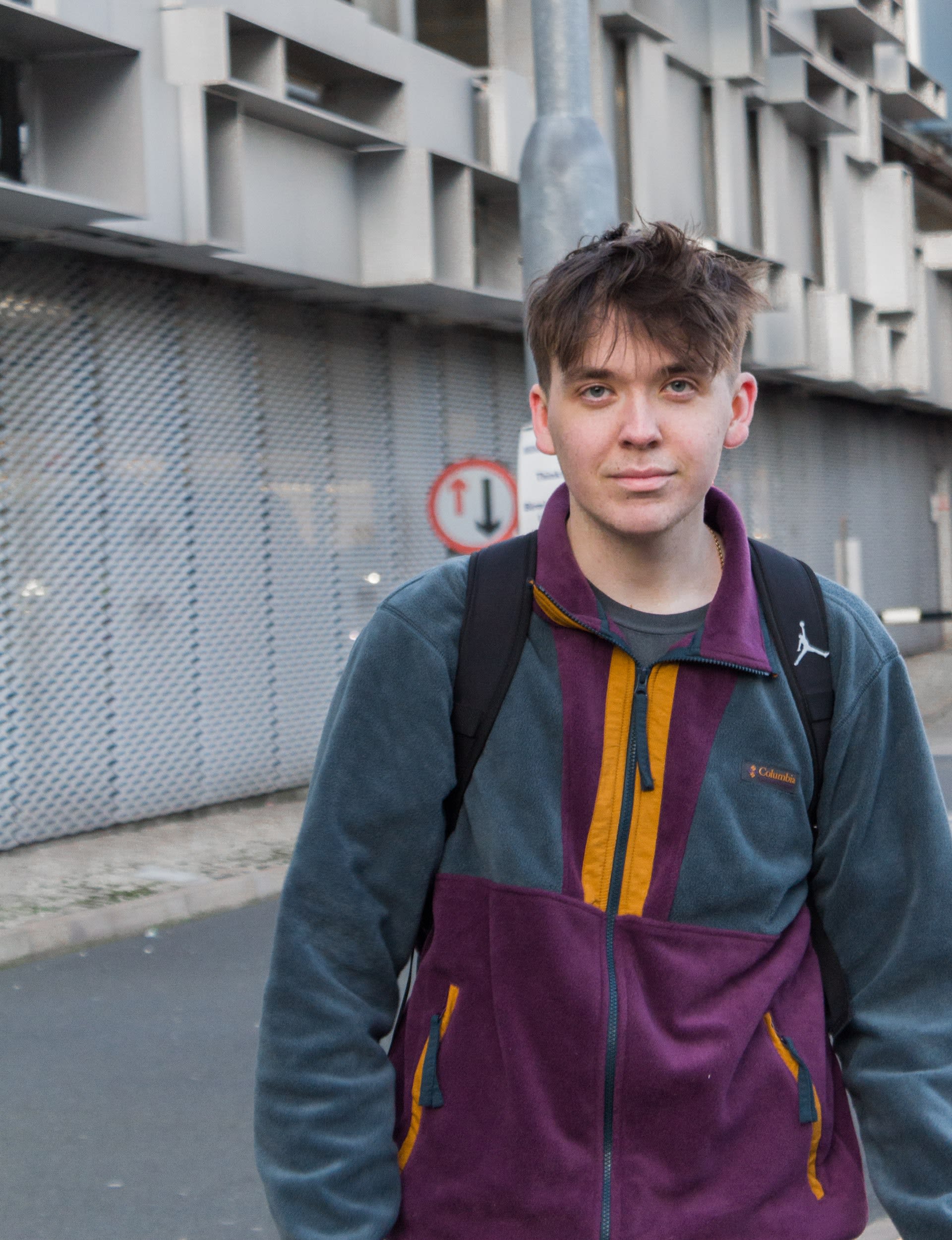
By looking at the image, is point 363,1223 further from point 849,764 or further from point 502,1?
point 502,1

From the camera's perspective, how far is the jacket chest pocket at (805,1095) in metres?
1.93

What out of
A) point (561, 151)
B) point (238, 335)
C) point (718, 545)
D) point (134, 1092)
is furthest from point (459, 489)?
point (718, 545)

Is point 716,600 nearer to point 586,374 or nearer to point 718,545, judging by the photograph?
point 718,545

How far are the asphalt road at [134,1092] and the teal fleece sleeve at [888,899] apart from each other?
106 inches

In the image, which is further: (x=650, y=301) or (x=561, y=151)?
(x=561, y=151)

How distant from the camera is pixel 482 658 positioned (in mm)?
1967

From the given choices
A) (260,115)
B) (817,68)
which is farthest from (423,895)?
(817,68)

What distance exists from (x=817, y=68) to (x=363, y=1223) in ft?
69.7

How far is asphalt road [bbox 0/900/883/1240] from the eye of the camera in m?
4.51

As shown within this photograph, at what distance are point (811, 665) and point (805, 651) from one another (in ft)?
0.06

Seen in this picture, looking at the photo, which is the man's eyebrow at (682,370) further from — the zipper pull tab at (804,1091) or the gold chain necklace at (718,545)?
the zipper pull tab at (804,1091)

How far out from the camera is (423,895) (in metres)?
1.98

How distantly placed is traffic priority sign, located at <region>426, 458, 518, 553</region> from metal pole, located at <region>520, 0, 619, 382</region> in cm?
186

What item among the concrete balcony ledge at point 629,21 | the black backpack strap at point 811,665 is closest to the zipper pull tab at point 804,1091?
the black backpack strap at point 811,665
